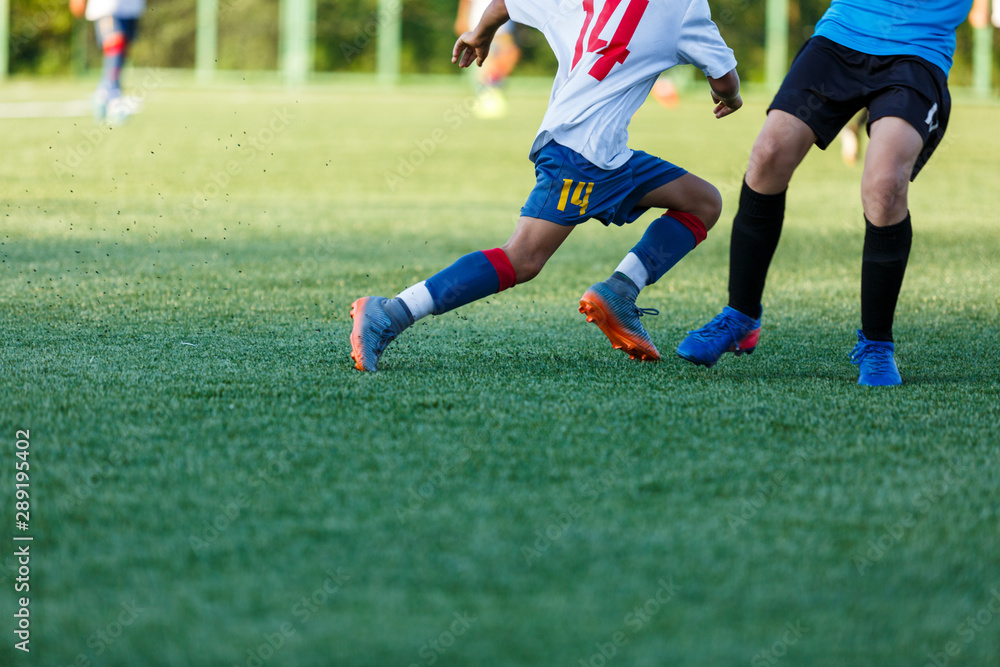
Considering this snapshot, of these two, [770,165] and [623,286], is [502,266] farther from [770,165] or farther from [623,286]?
[770,165]

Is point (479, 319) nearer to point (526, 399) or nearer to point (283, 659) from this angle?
point (526, 399)

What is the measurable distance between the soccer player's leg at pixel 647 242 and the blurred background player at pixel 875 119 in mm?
181

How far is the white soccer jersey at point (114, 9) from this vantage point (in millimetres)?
12367

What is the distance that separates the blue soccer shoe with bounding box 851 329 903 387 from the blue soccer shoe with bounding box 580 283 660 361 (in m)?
0.56

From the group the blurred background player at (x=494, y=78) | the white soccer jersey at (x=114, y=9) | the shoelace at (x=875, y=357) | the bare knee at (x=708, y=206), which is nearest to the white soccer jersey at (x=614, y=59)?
the bare knee at (x=708, y=206)

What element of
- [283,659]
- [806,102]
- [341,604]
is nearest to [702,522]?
[341,604]

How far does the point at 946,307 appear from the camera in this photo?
14.1 ft

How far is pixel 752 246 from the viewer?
131 inches

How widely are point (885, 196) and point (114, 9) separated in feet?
36.6

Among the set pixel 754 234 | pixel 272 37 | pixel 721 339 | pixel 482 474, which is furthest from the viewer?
pixel 272 37

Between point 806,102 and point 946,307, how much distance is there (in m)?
1.52

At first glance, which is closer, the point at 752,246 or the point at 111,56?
the point at 752,246

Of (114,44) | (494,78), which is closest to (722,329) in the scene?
(114,44)

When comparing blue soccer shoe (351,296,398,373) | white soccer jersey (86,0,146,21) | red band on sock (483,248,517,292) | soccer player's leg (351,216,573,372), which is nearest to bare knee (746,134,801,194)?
soccer player's leg (351,216,573,372)
